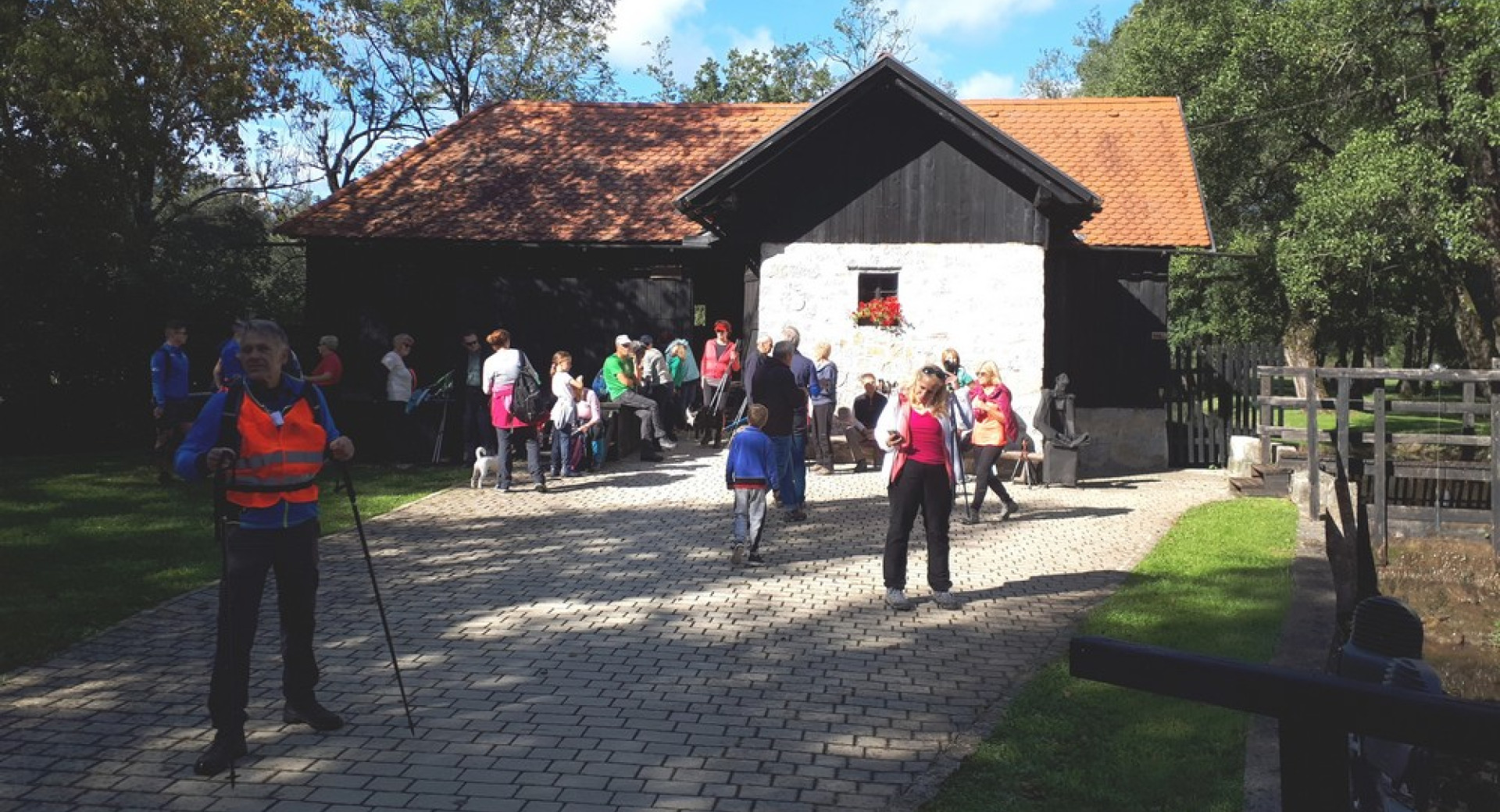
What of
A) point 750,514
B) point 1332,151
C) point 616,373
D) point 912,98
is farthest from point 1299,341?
point 750,514

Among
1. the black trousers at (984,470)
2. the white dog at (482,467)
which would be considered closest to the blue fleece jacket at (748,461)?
the black trousers at (984,470)

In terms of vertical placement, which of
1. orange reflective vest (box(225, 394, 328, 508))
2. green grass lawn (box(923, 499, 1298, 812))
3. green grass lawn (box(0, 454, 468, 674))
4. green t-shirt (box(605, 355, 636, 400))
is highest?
green t-shirt (box(605, 355, 636, 400))

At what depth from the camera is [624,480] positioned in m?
15.9

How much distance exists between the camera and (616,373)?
17.3 meters

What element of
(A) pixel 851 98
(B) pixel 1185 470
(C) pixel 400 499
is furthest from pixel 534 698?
(B) pixel 1185 470

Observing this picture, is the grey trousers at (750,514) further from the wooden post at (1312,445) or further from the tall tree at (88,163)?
the tall tree at (88,163)

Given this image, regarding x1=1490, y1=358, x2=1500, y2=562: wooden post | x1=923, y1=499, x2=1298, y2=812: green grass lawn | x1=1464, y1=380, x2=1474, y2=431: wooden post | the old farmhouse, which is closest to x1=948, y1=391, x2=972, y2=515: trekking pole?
x1=923, y1=499, x2=1298, y2=812: green grass lawn

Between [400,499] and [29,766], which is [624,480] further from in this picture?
[29,766]

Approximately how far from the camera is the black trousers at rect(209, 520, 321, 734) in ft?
19.7

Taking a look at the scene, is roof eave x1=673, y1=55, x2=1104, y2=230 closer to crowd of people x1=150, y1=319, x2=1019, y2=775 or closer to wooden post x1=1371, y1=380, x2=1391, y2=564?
crowd of people x1=150, y1=319, x2=1019, y2=775

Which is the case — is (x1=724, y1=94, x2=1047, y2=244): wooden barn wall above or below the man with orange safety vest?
above

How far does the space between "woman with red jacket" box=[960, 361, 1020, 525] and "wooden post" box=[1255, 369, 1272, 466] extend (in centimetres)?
380

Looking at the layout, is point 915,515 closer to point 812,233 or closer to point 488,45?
point 812,233

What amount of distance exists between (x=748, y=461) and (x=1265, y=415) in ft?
27.8
